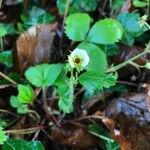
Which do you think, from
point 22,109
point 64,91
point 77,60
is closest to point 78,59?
point 77,60

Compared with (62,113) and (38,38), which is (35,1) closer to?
(38,38)

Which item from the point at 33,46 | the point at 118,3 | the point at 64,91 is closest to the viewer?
the point at 64,91

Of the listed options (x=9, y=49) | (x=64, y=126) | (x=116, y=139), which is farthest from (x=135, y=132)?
(x=9, y=49)

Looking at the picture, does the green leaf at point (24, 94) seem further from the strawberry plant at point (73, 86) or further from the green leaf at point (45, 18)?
the green leaf at point (45, 18)

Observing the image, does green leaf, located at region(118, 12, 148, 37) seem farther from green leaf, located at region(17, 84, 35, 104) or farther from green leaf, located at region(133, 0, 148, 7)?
green leaf, located at region(17, 84, 35, 104)

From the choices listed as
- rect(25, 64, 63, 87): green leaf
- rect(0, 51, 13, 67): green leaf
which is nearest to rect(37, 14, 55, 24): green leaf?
rect(0, 51, 13, 67): green leaf

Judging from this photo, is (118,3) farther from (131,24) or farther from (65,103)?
(65,103)
